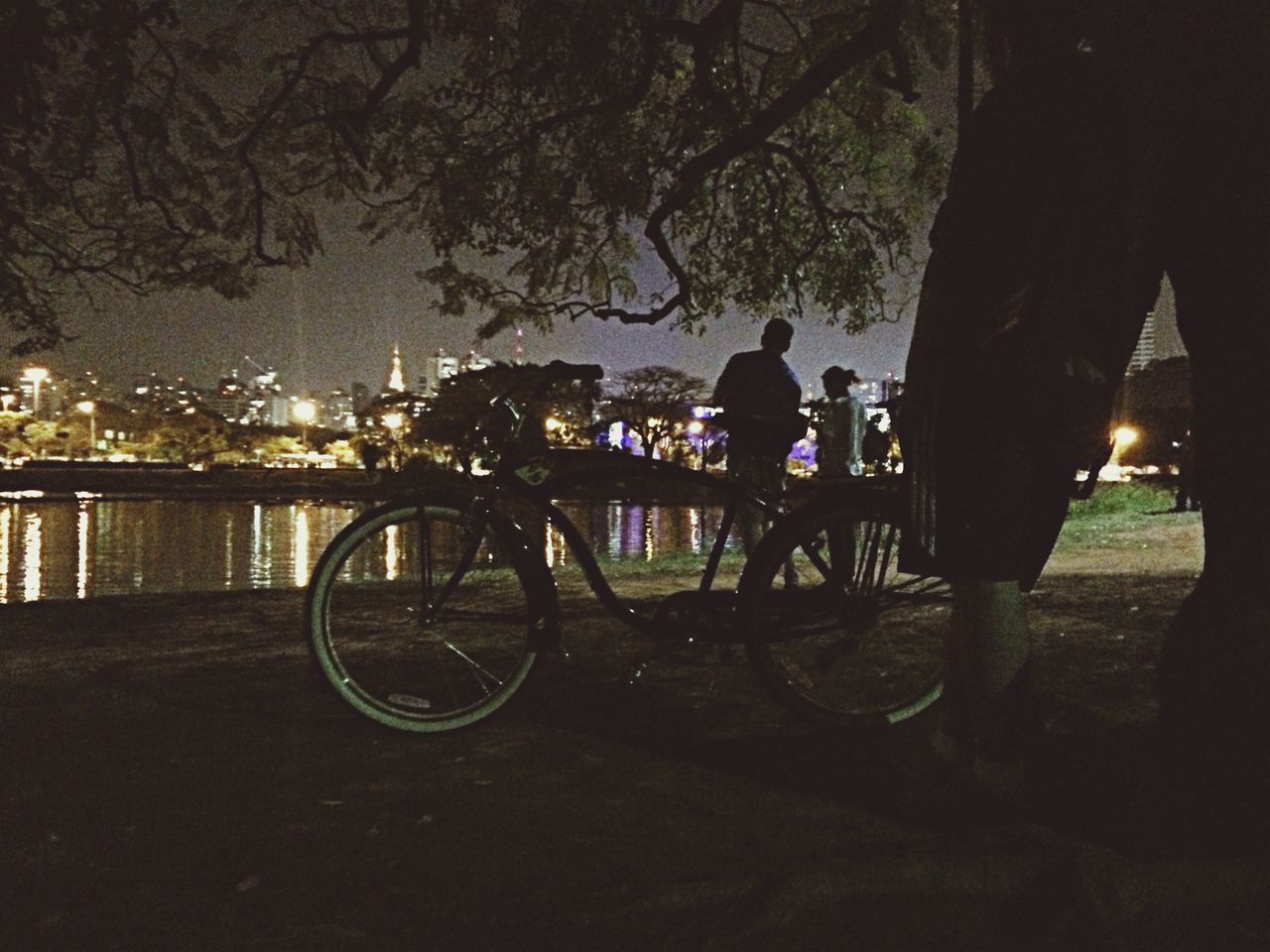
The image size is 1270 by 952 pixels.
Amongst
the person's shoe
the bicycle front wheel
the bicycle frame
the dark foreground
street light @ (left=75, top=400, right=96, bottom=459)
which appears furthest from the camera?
street light @ (left=75, top=400, right=96, bottom=459)

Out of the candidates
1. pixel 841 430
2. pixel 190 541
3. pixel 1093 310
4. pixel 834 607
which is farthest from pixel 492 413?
pixel 190 541

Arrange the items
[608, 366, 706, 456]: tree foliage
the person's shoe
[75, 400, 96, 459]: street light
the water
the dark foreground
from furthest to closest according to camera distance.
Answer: [75, 400, 96, 459]: street light, [608, 366, 706, 456]: tree foliage, the water, the person's shoe, the dark foreground

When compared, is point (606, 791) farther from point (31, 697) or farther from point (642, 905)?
point (31, 697)

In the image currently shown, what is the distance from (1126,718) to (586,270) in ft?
28.2

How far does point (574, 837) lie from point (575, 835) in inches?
0.5

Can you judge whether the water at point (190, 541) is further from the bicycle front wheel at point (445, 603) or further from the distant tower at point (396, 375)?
the distant tower at point (396, 375)

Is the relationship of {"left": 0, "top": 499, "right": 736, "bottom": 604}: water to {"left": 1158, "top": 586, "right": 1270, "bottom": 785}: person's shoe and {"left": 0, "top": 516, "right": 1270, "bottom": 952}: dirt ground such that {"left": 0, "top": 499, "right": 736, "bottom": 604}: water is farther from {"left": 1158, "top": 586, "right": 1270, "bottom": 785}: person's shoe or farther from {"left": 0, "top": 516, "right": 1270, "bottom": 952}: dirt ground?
{"left": 1158, "top": 586, "right": 1270, "bottom": 785}: person's shoe

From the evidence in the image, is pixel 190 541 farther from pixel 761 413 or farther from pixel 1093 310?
pixel 1093 310

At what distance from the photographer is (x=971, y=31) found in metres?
5.80

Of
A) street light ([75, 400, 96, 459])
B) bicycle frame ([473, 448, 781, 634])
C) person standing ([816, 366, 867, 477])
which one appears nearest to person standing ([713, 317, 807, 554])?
bicycle frame ([473, 448, 781, 634])

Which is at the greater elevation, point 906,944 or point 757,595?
point 757,595

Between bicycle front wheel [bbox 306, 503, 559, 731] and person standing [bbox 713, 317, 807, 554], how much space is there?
38.3 inches

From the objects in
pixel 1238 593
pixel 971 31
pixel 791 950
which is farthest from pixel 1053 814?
pixel 971 31

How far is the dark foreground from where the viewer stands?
184 cm
